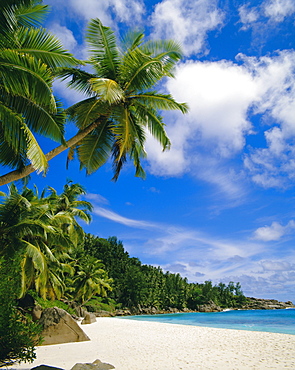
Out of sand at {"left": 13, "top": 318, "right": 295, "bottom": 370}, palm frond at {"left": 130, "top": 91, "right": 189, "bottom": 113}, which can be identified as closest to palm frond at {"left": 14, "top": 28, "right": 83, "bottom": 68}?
palm frond at {"left": 130, "top": 91, "right": 189, "bottom": 113}

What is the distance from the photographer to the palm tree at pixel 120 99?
7320mm

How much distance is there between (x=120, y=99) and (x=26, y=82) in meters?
2.22

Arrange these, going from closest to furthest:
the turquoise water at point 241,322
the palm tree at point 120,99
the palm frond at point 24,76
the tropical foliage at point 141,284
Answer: the palm frond at point 24,76 < the palm tree at point 120,99 < the turquoise water at point 241,322 < the tropical foliage at point 141,284

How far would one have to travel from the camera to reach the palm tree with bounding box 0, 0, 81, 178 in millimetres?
5527

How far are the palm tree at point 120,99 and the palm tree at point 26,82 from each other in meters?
0.76

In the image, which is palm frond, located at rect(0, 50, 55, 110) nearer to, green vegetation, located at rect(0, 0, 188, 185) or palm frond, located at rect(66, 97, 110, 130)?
green vegetation, located at rect(0, 0, 188, 185)

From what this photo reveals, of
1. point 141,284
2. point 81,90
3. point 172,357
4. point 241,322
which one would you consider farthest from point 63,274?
point 141,284

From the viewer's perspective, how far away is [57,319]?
33.8 ft

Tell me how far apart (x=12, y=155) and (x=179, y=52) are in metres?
5.17

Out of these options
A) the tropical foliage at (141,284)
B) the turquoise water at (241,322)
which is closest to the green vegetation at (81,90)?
the turquoise water at (241,322)

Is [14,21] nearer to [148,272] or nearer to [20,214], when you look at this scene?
[20,214]

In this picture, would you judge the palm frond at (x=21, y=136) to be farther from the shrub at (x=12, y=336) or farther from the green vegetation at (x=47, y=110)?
the shrub at (x=12, y=336)

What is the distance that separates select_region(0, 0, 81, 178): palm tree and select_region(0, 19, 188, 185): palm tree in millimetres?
763

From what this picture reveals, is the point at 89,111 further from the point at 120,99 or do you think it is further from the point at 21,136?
the point at 21,136
